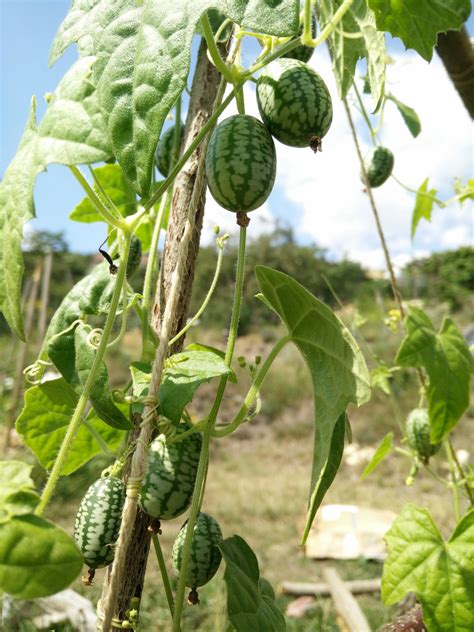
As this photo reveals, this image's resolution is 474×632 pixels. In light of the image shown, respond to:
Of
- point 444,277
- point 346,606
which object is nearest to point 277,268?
point 444,277

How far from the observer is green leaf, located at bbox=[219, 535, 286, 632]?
0.58m

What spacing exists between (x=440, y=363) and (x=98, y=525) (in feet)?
2.58

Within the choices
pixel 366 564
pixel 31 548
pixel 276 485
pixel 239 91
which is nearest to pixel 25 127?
pixel 239 91

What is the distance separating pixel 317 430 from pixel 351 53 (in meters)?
0.47

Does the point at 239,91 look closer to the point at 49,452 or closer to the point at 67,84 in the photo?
the point at 67,84

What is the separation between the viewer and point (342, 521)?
4.46 metres

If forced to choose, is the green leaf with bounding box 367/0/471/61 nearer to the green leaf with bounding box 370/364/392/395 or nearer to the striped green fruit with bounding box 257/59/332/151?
the striped green fruit with bounding box 257/59/332/151

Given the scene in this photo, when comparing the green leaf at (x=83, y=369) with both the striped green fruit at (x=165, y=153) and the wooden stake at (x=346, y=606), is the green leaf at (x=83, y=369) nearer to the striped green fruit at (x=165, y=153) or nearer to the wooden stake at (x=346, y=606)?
the striped green fruit at (x=165, y=153)

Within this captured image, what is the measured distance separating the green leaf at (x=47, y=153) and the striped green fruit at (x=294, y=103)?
0.20 m

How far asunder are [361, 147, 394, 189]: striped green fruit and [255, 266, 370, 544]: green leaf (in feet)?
2.17

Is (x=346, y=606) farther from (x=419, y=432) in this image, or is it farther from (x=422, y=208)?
(x=422, y=208)

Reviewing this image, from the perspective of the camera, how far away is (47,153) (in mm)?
440

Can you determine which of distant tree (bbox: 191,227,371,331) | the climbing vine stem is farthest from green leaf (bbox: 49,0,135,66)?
distant tree (bbox: 191,227,371,331)

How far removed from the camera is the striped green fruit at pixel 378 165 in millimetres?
1221
